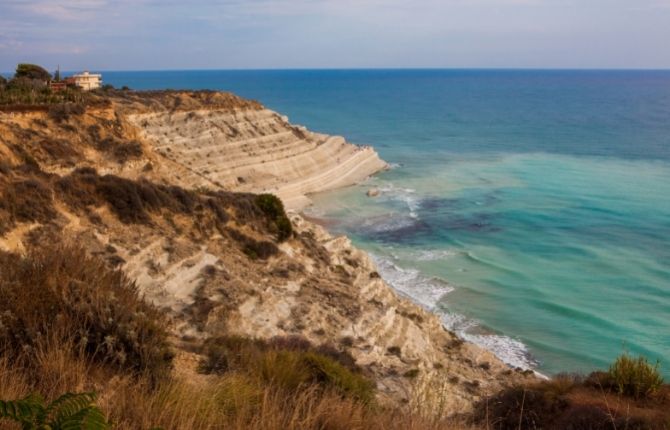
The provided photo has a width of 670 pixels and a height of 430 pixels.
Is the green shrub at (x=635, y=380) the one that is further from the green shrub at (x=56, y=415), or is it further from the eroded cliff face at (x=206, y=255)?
the green shrub at (x=56, y=415)

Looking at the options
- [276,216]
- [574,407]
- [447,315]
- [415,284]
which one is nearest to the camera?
[574,407]

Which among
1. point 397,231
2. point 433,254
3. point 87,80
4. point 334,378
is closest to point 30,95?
point 433,254

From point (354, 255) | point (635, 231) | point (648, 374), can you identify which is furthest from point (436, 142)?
point (648, 374)

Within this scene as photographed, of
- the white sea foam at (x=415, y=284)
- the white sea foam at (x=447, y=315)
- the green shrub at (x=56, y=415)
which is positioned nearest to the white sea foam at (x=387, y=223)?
the white sea foam at (x=447, y=315)

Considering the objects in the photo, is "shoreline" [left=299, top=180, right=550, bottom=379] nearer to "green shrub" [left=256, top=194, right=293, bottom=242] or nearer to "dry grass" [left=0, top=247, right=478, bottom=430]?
"green shrub" [left=256, top=194, right=293, bottom=242]

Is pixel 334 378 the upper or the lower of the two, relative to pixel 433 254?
upper

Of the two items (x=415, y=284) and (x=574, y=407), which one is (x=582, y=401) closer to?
(x=574, y=407)

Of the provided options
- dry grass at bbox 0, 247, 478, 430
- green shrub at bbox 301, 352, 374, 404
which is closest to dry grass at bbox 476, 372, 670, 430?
green shrub at bbox 301, 352, 374, 404

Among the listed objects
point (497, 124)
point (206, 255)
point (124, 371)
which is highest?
point (497, 124)

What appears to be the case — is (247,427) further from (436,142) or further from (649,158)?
(436,142)
